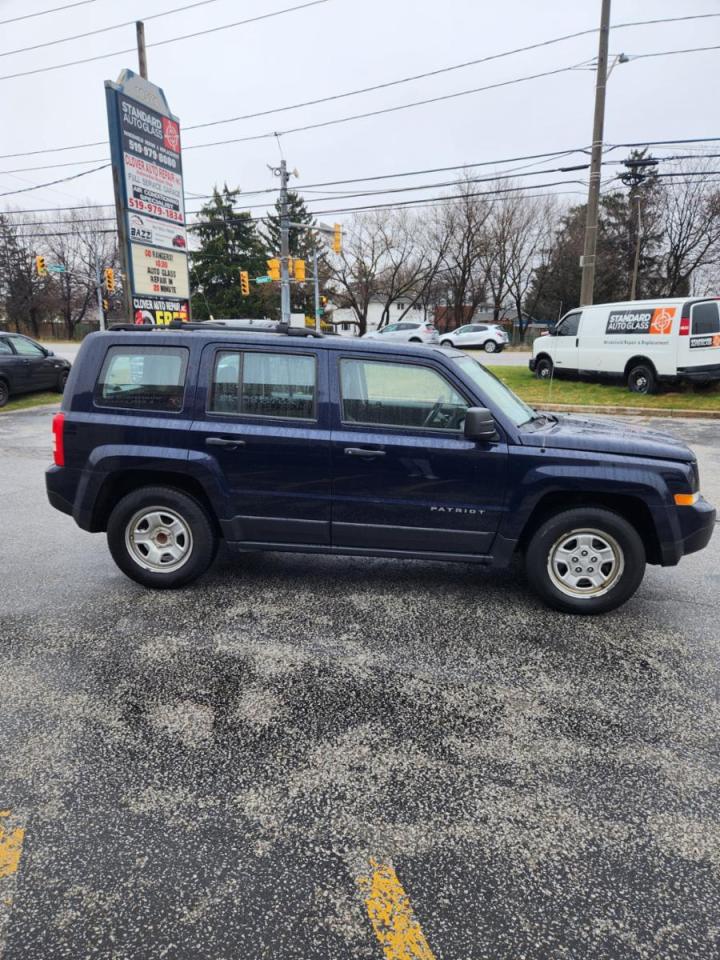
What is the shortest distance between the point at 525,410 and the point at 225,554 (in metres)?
2.88

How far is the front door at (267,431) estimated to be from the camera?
4121 millimetres

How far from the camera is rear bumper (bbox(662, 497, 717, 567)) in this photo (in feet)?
12.8

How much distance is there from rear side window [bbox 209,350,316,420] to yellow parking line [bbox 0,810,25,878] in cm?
270

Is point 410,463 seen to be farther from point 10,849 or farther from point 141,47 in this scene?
point 141,47

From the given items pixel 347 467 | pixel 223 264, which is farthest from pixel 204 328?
pixel 223 264

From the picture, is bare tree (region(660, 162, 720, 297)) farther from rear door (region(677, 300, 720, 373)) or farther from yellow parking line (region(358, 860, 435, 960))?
yellow parking line (region(358, 860, 435, 960))

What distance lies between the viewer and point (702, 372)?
1327 cm

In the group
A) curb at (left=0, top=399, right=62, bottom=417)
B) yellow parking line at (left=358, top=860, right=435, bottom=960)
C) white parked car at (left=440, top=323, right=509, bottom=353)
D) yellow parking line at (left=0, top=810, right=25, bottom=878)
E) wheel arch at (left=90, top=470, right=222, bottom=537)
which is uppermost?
white parked car at (left=440, top=323, right=509, bottom=353)

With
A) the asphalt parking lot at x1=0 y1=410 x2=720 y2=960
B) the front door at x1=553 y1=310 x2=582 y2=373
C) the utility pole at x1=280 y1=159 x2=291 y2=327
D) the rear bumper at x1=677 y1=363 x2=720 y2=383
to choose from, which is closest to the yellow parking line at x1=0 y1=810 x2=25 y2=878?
the asphalt parking lot at x1=0 y1=410 x2=720 y2=960

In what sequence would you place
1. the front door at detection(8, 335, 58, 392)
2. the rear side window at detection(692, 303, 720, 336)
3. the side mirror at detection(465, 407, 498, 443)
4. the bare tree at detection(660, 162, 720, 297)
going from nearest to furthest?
the side mirror at detection(465, 407, 498, 443) < the rear side window at detection(692, 303, 720, 336) < the front door at detection(8, 335, 58, 392) < the bare tree at detection(660, 162, 720, 297)

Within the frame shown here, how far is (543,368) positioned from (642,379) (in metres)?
3.21

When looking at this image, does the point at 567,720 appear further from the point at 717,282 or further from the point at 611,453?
the point at 717,282

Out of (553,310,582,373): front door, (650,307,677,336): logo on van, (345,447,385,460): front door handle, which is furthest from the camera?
(553,310,582,373): front door

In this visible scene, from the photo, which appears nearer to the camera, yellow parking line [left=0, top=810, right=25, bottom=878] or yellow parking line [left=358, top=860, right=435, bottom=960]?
yellow parking line [left=358, top=860, right=435, bottom=960]
